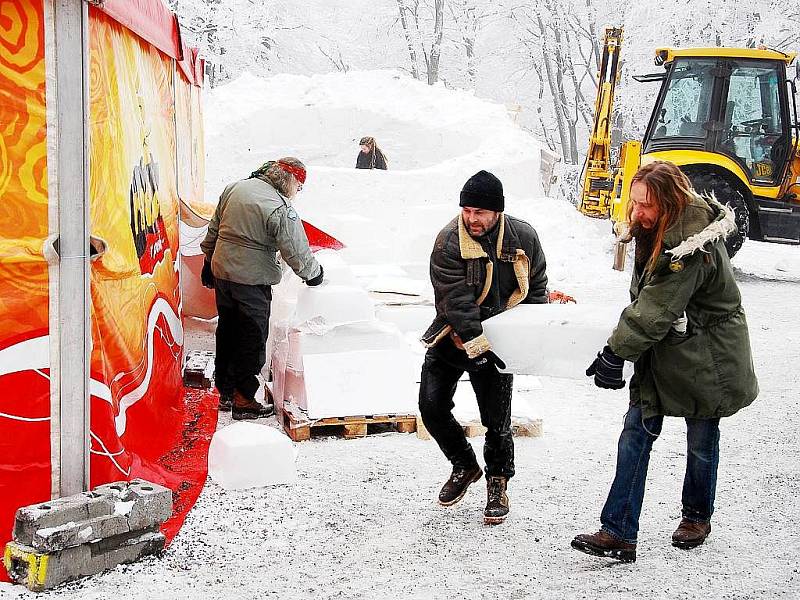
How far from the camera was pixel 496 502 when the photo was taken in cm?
448

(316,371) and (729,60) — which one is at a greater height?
(729,60)

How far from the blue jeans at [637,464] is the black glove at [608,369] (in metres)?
0.19

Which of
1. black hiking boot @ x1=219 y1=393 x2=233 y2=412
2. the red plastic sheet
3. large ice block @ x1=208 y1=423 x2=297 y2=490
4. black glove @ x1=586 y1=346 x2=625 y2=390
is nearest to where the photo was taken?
black glove @ x1=586 y1=346 x2=625 y2=390

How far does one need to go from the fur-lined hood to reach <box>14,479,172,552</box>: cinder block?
236cm

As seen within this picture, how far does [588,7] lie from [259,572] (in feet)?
88.9

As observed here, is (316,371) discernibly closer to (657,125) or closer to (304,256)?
(304,256)

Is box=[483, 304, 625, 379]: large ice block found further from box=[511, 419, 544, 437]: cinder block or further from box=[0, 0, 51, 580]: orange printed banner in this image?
box=[0, 0, 51, 580]: orange printed banner

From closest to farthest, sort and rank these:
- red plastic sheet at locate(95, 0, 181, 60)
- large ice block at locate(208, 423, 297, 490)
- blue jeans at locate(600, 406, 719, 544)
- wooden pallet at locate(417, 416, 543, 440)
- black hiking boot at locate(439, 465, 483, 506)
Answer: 1. blue jeans at locate(600, 406, 719, 544)
2. red plastic sheet at locate(95, 0, 181, 60)
3. black hiking boot at locate(439, 465, 483, 506)
4. large ice block at locate(208, 423, 297, 490)
5. wooden pallet at locate(417, 416, 543, 440)

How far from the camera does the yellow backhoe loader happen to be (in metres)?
12.1

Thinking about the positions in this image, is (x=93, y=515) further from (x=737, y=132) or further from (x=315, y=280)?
(x=737, y=132)

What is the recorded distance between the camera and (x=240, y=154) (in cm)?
1731

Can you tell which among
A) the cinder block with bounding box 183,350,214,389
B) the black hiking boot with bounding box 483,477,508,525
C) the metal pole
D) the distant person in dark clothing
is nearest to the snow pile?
the distant person in dark clothing

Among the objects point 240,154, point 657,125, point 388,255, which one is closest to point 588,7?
point 240,154

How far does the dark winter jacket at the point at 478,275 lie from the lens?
164 inches
